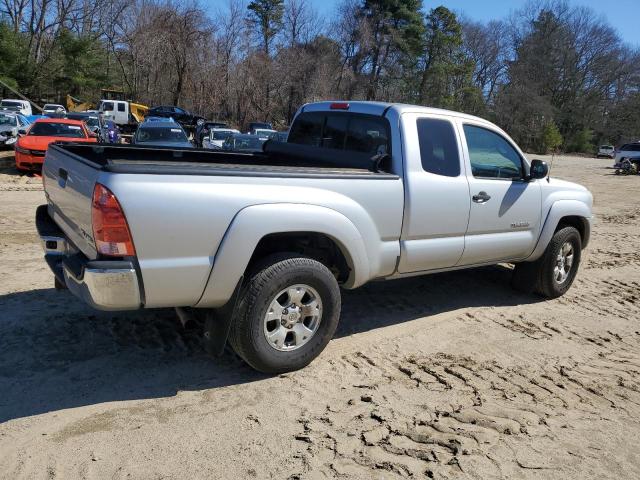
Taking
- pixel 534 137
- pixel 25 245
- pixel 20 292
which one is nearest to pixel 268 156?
pixel 20 292

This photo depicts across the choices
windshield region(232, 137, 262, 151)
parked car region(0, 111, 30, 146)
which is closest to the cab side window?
windshield region(232, 137, 262, 151)

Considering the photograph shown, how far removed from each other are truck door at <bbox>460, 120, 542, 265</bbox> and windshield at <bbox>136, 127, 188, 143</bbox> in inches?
512

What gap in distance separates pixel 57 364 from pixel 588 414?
370cm

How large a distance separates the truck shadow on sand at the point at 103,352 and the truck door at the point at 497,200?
845 millimetres

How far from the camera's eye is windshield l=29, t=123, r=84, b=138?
16.1 meters

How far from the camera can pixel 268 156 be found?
5672mm

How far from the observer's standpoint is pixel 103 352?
4.22 meters

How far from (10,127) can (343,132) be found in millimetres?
19222

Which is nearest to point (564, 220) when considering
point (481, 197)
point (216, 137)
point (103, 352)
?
point (481, 197)

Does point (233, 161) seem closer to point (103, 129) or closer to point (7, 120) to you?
point (103, 129)

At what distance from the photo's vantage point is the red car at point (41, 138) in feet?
49.3

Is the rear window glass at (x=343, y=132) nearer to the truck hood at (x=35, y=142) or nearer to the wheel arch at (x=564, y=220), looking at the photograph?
the wheel arch at (x=564, y=220)

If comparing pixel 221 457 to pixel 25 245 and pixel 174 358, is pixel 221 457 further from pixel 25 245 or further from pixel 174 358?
pixel 25 245

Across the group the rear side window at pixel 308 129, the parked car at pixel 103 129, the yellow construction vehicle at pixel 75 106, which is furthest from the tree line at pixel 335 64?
the rear side window at pixel 308 129
